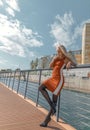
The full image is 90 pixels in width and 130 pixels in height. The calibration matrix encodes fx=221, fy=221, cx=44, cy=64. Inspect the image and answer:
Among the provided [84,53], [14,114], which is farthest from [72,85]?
[14,114]

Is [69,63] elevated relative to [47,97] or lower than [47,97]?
elevated

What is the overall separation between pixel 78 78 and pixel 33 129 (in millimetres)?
45479

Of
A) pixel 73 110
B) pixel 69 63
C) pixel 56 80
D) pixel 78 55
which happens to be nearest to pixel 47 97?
pixel 56 80

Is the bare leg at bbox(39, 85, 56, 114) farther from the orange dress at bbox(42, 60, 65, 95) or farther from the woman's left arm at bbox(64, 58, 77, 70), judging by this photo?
the woman's left arm at bbox(64, 58, 77, 70)

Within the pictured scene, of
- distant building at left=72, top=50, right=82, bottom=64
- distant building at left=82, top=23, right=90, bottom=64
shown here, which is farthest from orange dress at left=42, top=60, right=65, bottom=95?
distant building at left=72, top=50, right=82, bottom=64

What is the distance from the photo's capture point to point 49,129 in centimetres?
346

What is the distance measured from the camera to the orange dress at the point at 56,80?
3.45 metres

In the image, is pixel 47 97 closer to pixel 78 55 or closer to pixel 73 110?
pixel 73 110

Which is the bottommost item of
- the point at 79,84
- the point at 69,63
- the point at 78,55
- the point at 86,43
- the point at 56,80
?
the point at 79,84

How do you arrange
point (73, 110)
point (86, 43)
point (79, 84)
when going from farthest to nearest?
point (86, 43), point (79, 84), point (73, 110)

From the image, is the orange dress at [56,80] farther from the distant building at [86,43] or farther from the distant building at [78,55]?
the distant building at [78,55]

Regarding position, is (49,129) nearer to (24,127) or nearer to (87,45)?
(24,127)

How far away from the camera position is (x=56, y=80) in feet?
11.4

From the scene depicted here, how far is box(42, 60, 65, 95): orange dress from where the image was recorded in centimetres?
345
